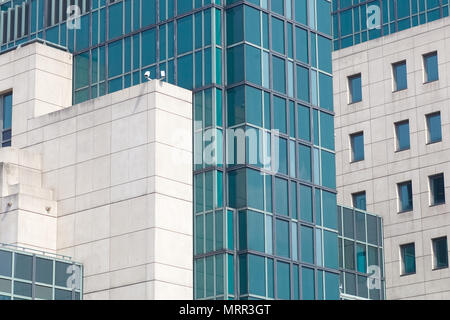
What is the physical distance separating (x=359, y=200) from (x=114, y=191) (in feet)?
72.1

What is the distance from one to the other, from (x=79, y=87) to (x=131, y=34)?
13.9ft

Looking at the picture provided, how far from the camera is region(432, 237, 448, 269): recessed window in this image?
6606 cm

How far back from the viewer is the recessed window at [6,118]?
60938mm

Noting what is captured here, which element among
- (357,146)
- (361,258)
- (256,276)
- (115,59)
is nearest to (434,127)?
(357,146)

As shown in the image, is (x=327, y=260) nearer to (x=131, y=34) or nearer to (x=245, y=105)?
(x=245, y=105)

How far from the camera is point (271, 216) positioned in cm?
5334

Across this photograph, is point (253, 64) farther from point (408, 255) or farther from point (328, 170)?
point (408, 255)

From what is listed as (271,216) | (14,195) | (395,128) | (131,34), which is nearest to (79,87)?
(131,34)

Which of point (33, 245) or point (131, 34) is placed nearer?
point (33, 245)

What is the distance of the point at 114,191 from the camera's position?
53.4 meters

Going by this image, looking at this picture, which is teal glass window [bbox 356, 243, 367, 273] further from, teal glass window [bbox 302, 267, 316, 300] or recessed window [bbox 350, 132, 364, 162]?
teal glass window [bbox 302, 267, 316, 300]

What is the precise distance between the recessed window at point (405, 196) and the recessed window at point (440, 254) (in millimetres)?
2877

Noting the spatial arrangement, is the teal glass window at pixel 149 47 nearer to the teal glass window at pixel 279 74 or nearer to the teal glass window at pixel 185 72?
the teal glass window at pixel 185 72

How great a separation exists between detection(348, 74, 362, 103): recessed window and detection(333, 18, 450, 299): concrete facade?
32 cm
